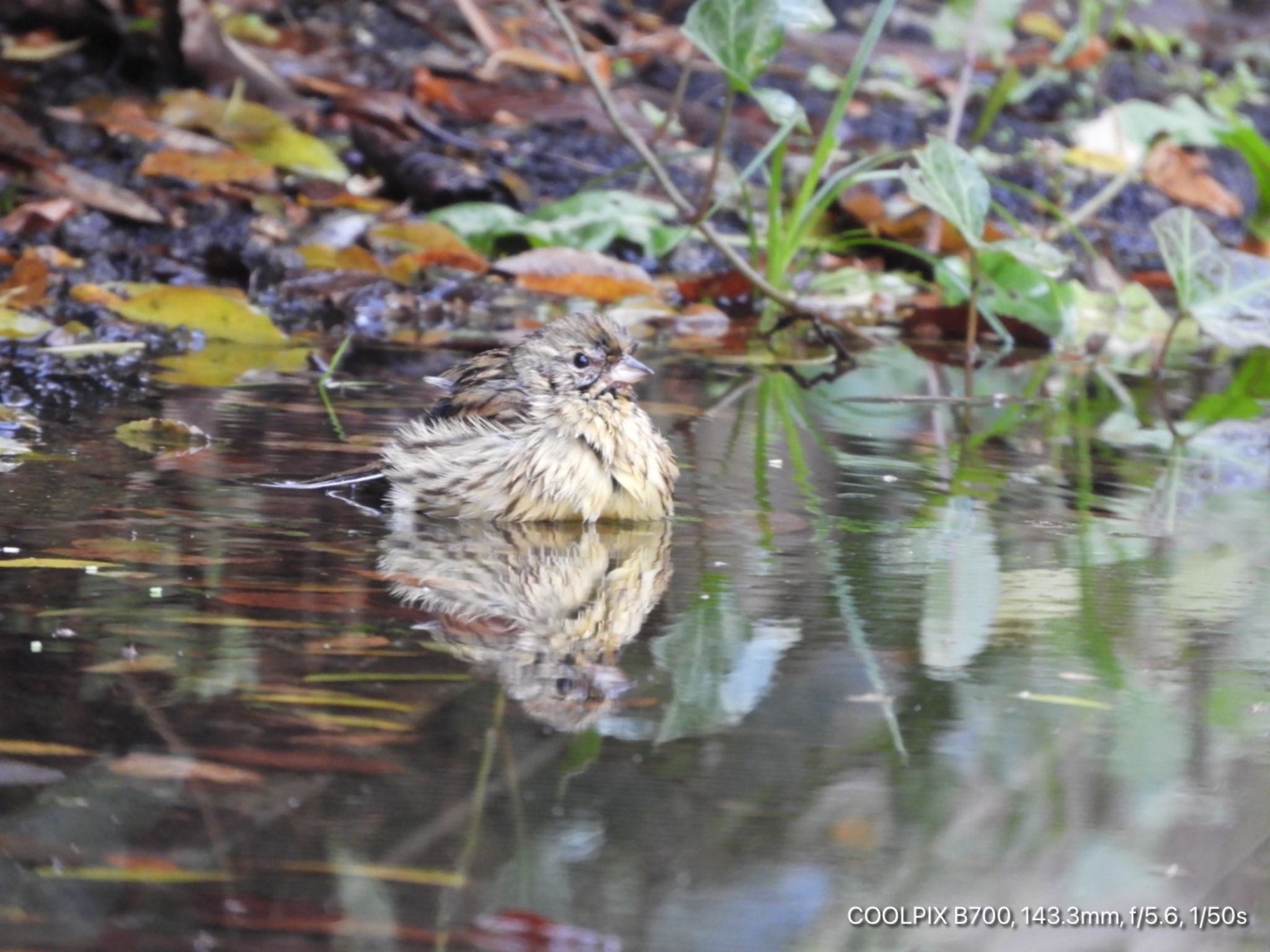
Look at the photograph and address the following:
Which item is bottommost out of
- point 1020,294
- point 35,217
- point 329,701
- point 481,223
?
point 35,217

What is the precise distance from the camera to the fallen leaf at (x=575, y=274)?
6.05m

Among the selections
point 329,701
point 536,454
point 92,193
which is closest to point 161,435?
point 536,454

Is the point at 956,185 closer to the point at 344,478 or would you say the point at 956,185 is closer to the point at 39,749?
the point at 344,478

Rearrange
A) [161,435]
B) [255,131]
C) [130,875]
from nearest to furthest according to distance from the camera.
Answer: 1. [130,875]
2. [161,435]
3. [255,131]

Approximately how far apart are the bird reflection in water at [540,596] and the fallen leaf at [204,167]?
3352 mm

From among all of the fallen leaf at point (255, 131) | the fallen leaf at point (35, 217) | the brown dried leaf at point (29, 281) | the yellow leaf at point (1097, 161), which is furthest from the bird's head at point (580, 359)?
the yellow leaf at point (1097, 161)

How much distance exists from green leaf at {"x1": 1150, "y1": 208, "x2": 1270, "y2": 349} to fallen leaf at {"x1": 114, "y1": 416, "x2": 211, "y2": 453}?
2873 mm

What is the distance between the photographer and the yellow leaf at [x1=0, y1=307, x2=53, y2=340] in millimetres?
4914

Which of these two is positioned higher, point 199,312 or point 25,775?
point 25,775

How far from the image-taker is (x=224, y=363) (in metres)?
5.00

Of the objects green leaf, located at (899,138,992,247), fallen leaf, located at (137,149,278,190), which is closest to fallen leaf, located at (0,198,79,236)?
fallen leaf, located at (137,149,278,190)

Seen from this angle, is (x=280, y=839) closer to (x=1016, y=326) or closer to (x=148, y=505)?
(x=148, y=505)

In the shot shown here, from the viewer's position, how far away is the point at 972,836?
190cm

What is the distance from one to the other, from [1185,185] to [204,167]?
16.7 feet
